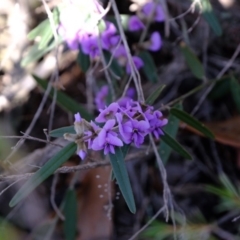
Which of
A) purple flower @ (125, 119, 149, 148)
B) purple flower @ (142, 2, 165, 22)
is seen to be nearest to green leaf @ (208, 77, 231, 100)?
purple flower @ (142, 2, 165, 22)

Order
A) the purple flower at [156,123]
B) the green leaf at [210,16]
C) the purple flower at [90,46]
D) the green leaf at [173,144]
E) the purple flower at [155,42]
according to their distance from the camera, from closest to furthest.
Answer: the purple flower at [156,123], the green leaf at [173,144], the purple flower at [90,46], the green leaf at [210,16], the purple flower at [155,42]

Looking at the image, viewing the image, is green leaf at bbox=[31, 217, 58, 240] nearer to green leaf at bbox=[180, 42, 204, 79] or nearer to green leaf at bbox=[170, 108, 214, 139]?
green leaf at bbox=[170, 108, 214, 139]

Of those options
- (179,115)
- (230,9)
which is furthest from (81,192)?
(230,9)

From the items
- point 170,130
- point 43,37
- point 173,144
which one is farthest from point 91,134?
point 43,37

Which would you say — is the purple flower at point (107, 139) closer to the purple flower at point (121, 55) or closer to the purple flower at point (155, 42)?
the purple flower at point (121, 55)

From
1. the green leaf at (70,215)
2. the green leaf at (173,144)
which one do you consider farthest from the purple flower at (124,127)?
the green leaf at (70,215)

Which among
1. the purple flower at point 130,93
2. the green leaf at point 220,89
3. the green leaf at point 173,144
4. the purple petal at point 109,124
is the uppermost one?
the purple petal at point 109,124

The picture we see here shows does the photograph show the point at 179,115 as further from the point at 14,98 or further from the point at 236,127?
the point at 14,98

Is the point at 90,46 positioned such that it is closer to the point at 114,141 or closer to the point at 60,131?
the point at 60,131
